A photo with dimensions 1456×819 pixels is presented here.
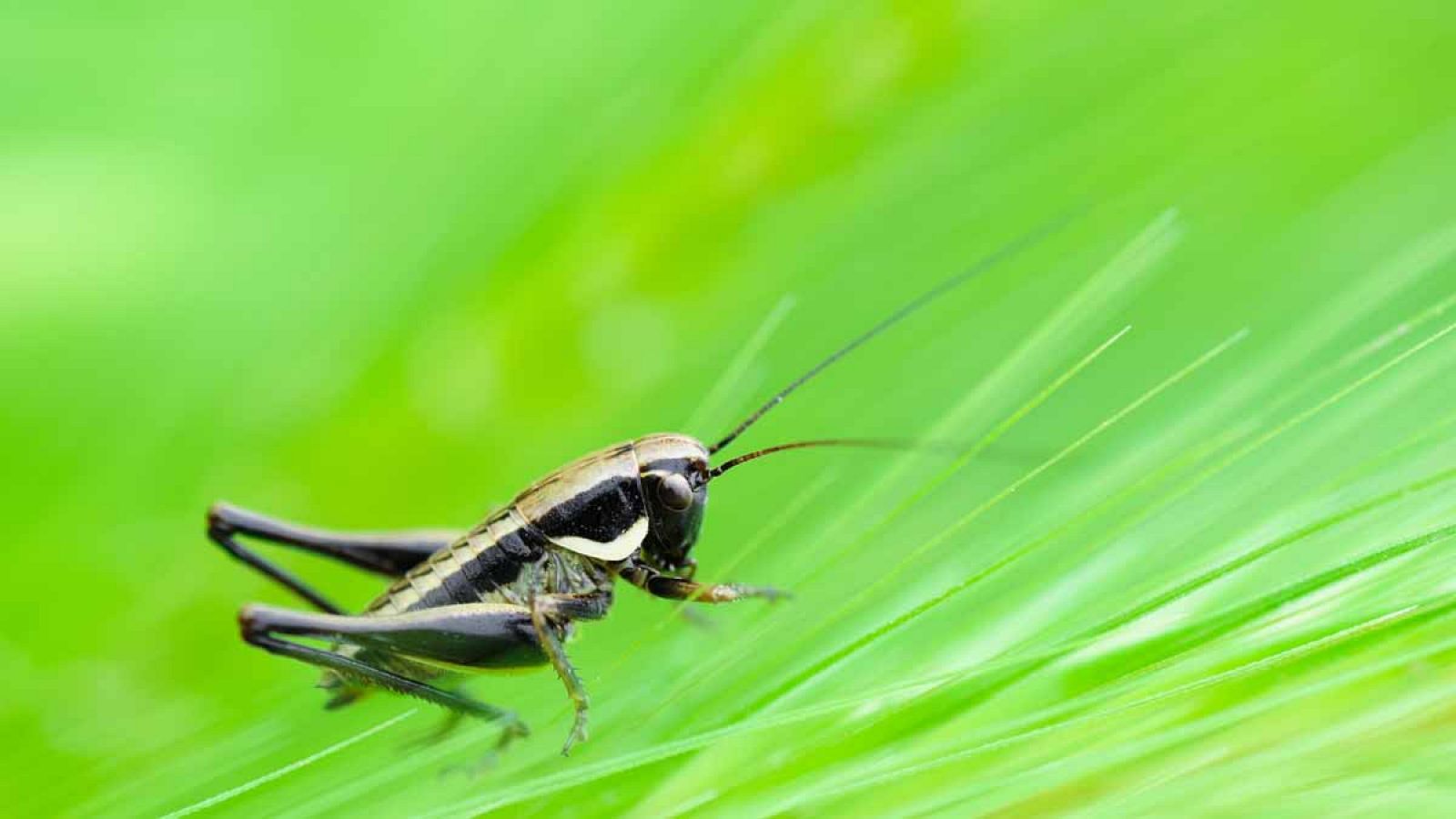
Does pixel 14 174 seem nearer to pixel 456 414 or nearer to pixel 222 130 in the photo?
pixel 222 130

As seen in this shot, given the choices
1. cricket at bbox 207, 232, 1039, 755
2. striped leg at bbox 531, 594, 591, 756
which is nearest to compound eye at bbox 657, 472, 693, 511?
cricket at bbox 207, 232, 1039, 755

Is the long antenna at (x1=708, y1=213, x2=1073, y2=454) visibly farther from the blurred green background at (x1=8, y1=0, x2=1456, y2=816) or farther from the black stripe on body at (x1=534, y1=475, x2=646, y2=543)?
the black stripe on body at (x1=534, y1=475, x2=646, y2=543)

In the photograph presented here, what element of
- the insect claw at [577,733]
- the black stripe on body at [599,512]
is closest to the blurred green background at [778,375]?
the insect claw at [577,733]

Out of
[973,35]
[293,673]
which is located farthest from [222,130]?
[973,35]

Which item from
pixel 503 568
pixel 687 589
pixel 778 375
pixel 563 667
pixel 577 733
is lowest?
pixel 577 733

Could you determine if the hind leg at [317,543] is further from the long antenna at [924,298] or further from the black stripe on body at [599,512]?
the long antenna at [924,298]

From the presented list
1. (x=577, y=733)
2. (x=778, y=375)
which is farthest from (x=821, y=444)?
(x=577, y=733)

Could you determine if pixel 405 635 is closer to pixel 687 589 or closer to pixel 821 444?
pixel 687 589
